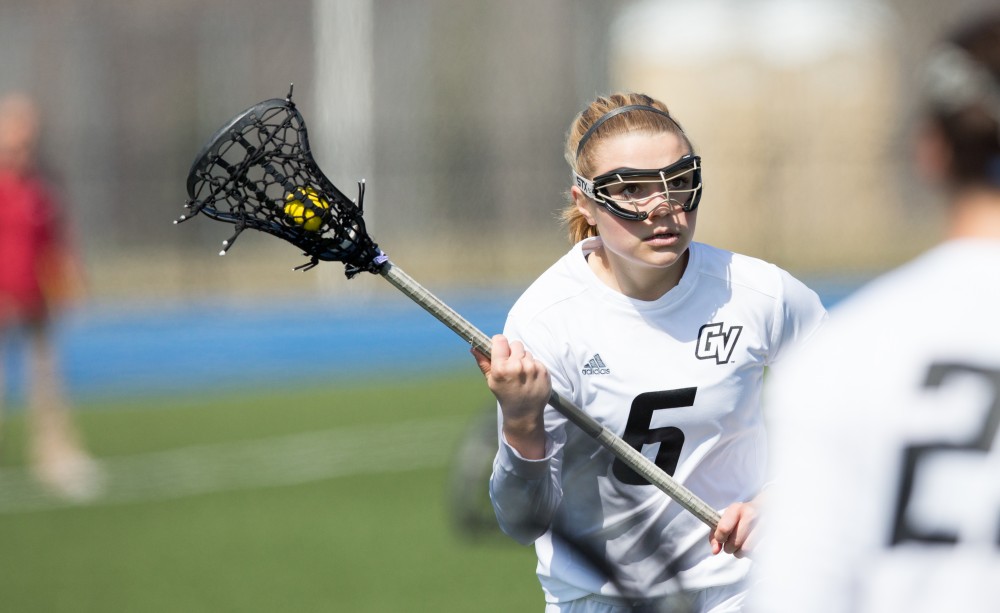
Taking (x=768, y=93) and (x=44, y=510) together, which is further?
(x=768, y=93)

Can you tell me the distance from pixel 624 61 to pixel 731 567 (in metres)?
18.2

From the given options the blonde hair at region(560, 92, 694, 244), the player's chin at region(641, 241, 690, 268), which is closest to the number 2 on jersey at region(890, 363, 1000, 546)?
the player's chin at region(641, 241, 690, 268)

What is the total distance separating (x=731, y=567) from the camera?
3.74m

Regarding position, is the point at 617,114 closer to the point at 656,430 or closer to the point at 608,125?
the point at 608,125

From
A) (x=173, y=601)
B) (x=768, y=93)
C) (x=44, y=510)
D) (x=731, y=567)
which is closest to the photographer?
(x=731, y=567)

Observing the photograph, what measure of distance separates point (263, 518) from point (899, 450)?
7316 mm

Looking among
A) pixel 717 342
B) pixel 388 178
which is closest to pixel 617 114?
pixel 717 342

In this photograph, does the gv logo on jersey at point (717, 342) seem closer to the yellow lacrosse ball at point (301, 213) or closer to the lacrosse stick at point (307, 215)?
the lacrosse stick at point (307, 215)

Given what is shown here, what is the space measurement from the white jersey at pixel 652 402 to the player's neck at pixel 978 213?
177 centimetres

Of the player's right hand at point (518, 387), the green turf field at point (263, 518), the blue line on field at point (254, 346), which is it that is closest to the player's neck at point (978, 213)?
the player's right hand at point (518, 387)

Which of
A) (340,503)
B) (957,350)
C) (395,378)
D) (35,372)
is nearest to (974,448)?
(957,350)

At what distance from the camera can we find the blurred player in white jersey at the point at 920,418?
1858 millimetres

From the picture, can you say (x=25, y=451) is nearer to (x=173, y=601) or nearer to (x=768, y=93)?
(x=173, y=601)

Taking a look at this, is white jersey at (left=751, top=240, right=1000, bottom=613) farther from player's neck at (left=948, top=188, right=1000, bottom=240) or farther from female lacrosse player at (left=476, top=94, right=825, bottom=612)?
female lacrosse player at (left=476, top=94, right=825, bottom=612)
